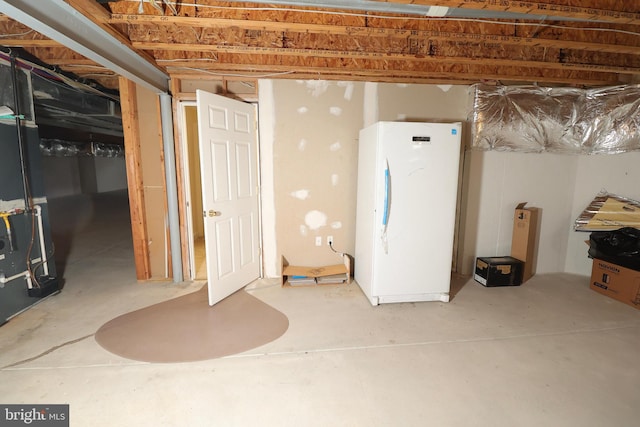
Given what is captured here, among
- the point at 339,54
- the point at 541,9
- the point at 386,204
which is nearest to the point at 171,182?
the point at 339,54

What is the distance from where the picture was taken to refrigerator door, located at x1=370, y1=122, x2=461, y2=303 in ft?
9.04

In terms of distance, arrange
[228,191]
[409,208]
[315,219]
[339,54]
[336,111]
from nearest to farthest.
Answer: [339,54] → [409,208] → [228,191] → [336,111] → [315,219]

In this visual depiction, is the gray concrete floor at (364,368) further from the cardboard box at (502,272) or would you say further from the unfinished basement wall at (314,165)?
the unfinished basement wall at (314,165)

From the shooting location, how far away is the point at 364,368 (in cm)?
205

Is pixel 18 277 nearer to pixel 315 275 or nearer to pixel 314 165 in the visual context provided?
pixel 315 275

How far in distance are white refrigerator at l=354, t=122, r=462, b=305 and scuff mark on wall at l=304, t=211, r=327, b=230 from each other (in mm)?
664

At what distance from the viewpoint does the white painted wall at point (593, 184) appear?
3.29m

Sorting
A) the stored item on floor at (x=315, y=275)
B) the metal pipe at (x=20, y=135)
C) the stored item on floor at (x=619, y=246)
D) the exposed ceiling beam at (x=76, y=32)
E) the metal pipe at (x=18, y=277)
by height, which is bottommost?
the stored item on floor at (x=315, y=275)

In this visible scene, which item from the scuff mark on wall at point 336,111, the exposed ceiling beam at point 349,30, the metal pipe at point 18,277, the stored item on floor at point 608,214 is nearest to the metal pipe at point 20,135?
the metal pipe at point 18,277

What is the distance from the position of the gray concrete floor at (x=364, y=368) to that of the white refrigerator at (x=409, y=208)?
27 cm

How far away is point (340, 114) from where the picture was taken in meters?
3.48

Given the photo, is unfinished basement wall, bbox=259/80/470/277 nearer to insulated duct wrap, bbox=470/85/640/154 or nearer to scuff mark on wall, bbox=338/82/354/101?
A: scuff mark on wall, bbox=338/82/354/101

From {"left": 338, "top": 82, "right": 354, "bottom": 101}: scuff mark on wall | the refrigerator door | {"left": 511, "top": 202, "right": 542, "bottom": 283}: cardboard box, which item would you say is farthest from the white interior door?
{"left": 511, "top": 202, "right": 542, "bottom": 283}: cardboard box

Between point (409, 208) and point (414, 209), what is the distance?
0.17 feet
